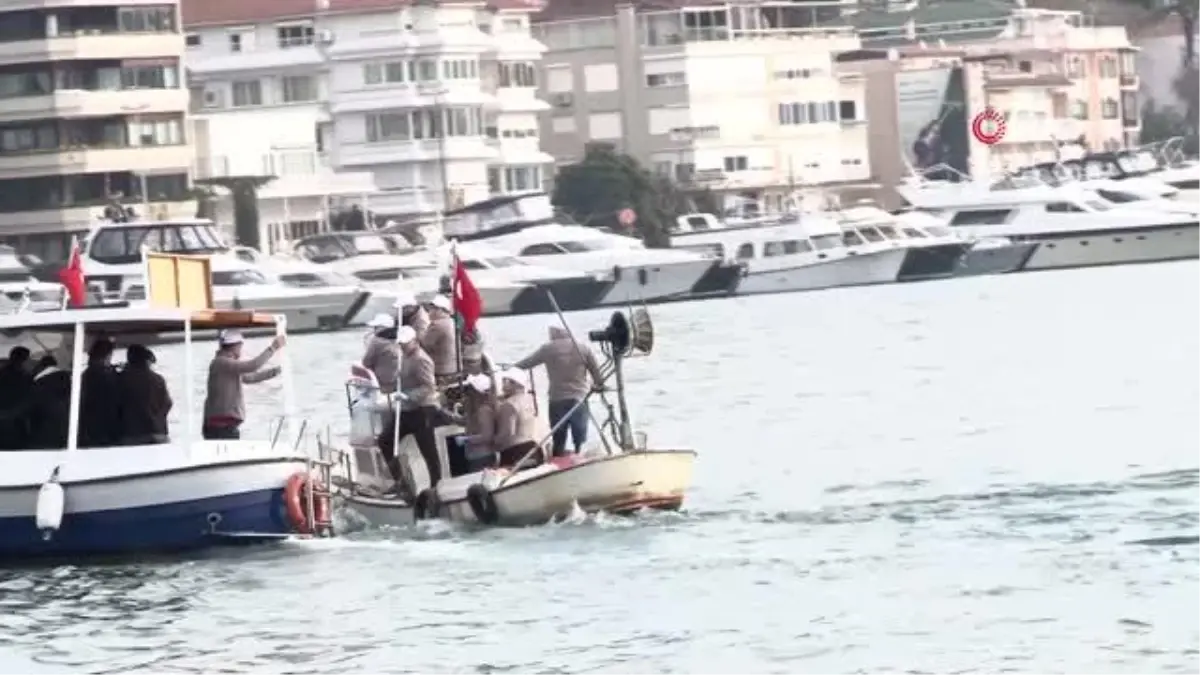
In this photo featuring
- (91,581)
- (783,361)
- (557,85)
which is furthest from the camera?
(557,85)

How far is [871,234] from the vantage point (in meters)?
113

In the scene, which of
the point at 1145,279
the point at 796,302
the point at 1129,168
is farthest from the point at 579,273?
the point at 1129,168

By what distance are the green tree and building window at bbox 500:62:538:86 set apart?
4015mm

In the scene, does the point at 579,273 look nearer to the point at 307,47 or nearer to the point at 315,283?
the point at 315,283

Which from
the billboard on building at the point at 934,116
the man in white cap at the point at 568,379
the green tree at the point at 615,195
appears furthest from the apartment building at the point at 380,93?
the man in white cap at the point at 568,379

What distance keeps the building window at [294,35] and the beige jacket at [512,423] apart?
353ft

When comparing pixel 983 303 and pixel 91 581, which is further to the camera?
pixel 983 303

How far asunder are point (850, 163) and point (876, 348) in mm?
81919

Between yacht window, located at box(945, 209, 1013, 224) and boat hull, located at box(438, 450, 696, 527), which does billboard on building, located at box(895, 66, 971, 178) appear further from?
boat hull, located at box(438, 450, 696, 527)

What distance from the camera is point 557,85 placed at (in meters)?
150

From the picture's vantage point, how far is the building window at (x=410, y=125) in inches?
5266

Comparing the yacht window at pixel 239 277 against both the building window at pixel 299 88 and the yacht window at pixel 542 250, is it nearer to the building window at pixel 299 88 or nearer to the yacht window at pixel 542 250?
the yacht window at pixel 542 250

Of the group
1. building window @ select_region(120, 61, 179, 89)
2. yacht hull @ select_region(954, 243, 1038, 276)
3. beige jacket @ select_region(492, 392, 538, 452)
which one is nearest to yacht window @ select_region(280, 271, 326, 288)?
building window @ select_region(120, 61, 179, 89)

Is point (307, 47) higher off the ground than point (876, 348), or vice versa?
point (307, 47)
